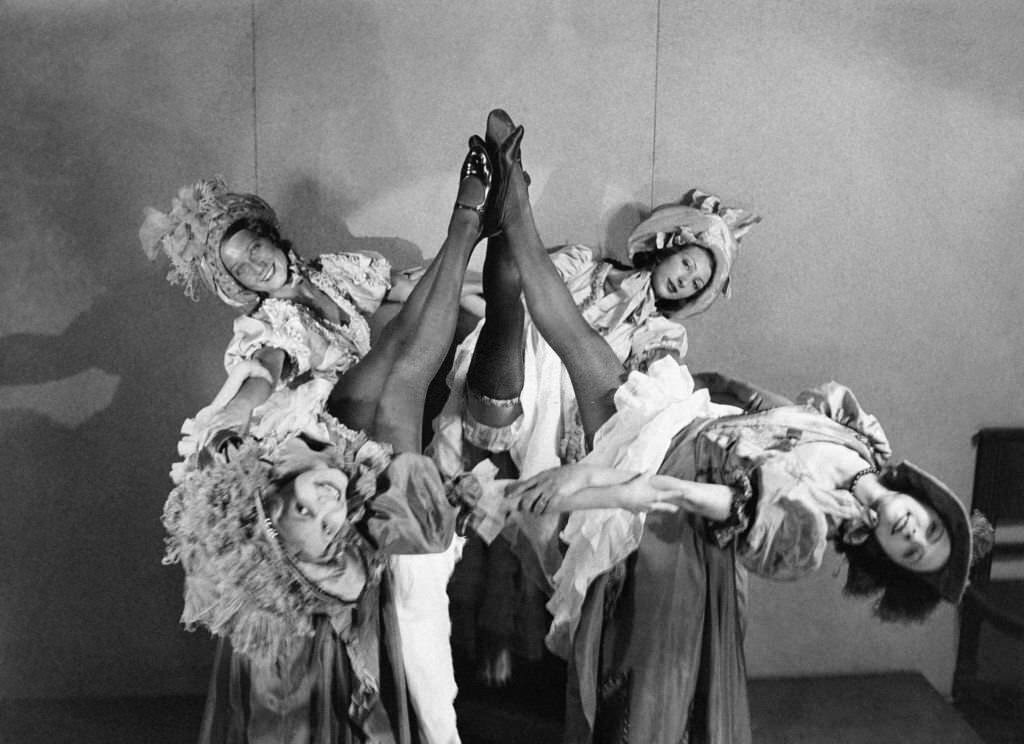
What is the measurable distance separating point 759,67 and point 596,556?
1059 millimetres

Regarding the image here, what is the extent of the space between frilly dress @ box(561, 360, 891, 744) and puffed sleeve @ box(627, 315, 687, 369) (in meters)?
0.09

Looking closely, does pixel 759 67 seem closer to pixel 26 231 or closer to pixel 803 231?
pixel 803 231

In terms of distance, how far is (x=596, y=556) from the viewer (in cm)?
154

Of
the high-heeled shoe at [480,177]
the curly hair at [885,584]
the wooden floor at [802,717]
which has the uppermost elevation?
the high-heeled shoe at [480,177]

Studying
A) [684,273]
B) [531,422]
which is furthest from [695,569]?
[684,273]

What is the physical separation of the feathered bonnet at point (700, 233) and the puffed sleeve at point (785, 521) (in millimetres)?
470

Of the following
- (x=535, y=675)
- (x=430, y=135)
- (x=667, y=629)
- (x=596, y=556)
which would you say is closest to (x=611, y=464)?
(x=596, y=556)

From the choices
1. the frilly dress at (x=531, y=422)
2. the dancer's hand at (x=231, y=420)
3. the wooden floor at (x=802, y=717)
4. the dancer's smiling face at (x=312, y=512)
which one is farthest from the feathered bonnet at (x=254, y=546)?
the wooden floor at (x=802, y=717)

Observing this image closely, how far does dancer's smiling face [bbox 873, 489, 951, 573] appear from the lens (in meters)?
1.32

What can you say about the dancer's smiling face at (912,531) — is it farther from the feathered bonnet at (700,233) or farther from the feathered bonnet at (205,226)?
the feathered bonnet at (205,226)

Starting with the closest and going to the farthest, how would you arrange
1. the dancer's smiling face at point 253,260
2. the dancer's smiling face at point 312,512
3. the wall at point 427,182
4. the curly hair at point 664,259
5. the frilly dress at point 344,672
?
the dancer's smiling face at point 312,512 < the frilly dress at point 344,672 < the dancer's smiling face at point 253,260 < the curly hair at point 664,259 < the wall at point 427,182

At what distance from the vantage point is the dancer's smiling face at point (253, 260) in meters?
1.62

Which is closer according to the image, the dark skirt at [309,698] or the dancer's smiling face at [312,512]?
the dancer's smiling face at [312,512]

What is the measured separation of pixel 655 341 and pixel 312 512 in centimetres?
74
